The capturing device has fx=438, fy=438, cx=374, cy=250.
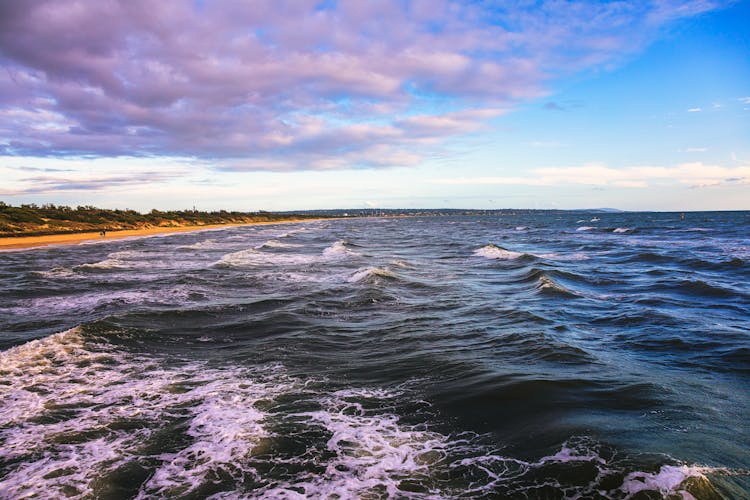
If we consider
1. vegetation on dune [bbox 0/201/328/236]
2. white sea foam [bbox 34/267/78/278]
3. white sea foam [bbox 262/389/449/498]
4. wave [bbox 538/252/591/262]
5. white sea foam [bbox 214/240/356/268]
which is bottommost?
wave [bbox 538/252/591/262]

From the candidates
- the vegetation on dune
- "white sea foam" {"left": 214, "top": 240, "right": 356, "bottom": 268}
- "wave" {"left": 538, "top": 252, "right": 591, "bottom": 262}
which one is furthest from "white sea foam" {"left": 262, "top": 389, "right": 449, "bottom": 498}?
the vegetation on dune

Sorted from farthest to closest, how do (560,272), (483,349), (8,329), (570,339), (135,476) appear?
1. (560,272)
2. (8,329)
3. (570,339)
4. (483,349)
5. (135,476)

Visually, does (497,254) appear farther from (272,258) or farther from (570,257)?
(272,258)

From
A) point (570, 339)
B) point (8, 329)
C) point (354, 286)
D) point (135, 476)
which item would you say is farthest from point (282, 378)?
point (354, 286)

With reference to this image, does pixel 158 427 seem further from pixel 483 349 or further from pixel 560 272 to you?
pixel 560 272

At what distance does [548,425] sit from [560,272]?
668 inches

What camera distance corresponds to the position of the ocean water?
516cm

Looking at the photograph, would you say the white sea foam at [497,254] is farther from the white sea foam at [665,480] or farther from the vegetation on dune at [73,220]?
the vegetation on dune at [73,220]

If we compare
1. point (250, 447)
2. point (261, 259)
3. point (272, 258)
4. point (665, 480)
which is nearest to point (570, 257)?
point (272, 258)

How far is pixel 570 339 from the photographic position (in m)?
10.8

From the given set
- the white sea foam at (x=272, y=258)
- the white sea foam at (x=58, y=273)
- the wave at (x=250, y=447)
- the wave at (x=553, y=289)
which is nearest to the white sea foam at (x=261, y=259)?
the white sea foam at (x=272, y=258)

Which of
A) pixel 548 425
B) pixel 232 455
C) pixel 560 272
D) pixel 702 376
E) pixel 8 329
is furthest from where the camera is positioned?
pixel 560 272

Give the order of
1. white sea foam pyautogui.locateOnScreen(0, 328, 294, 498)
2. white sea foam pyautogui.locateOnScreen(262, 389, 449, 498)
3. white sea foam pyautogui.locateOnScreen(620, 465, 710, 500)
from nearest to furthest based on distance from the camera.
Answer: white sea foam pyautogui.locateOnScreen(620, 465, 710, 500), white sea foam pyautogui.locateOnScreen(262, 389, 449, 498), white sea foam pyautogui.locateOnScreen(0, 328, 294, 498)

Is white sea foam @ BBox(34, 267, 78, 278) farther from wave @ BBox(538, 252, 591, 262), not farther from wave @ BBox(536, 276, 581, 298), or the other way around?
wave @ BBox(538, 252, 591, 262)
